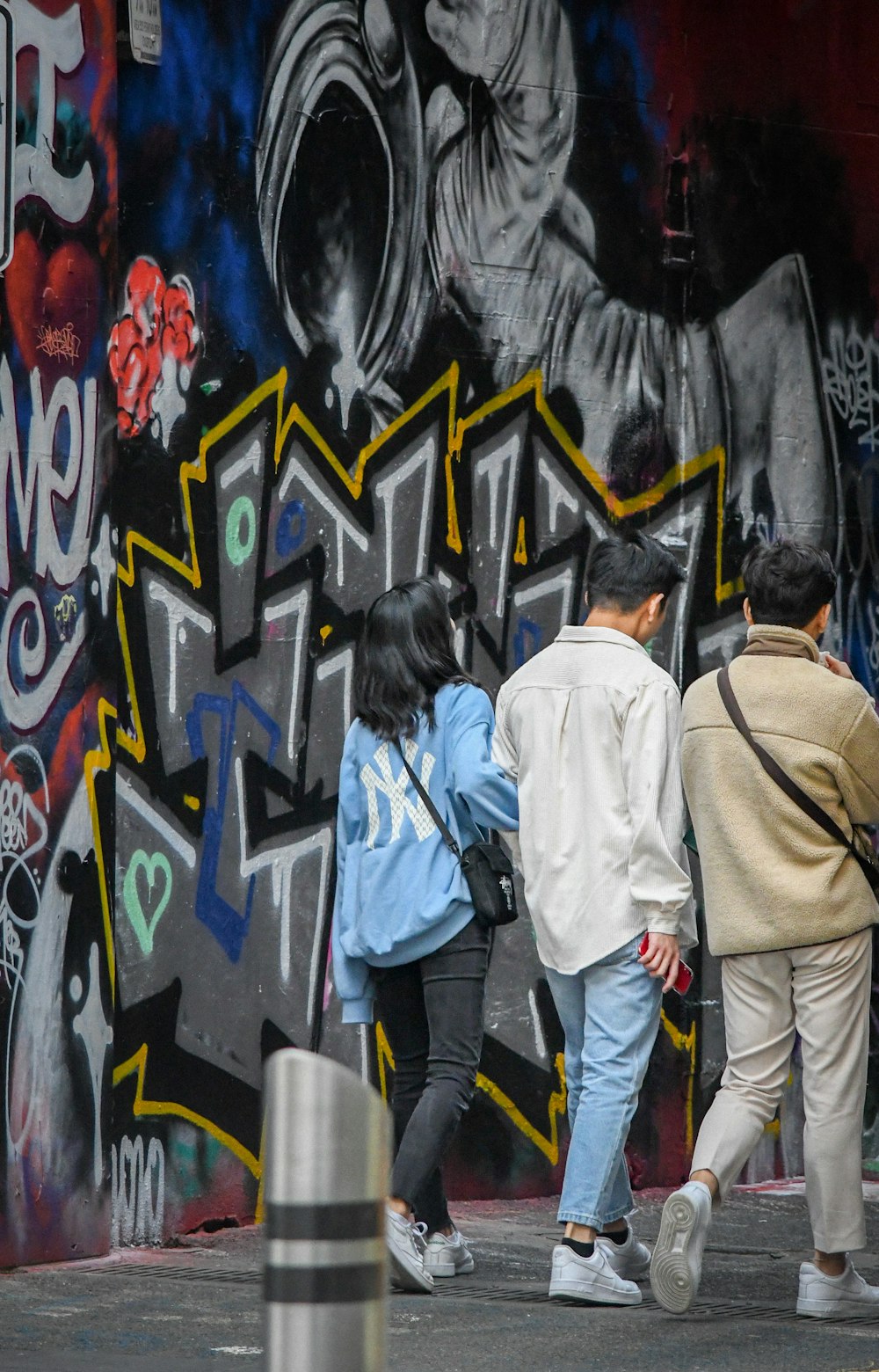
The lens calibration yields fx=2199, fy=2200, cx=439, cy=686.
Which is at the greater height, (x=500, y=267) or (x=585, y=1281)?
(x=500, y=267)

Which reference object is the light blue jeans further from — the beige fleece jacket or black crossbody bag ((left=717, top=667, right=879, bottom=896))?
black crossbody bag ((left=717, top=667, right=879, bottom=896))

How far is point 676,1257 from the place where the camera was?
A: 17.2 ft

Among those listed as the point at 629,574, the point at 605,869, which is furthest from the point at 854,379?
the point at 605,869

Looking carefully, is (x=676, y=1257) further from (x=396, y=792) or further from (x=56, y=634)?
(x=56, y=634)

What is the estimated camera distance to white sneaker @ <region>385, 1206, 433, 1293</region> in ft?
18.3

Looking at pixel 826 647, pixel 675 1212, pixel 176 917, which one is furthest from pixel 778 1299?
pixel 826 647

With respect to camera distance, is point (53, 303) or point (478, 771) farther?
point (53, 303)

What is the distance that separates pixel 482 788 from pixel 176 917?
125 cm

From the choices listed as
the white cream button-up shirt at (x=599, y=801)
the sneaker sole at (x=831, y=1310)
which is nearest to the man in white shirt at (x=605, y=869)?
the white cream button-up shirt at (x=599, y=801)

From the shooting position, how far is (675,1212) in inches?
206

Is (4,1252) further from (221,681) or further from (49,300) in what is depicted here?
(49,300)

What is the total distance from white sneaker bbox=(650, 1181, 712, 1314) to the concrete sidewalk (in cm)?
11

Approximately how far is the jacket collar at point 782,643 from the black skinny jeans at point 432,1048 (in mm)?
1077

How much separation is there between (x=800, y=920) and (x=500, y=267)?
9.71 ft
